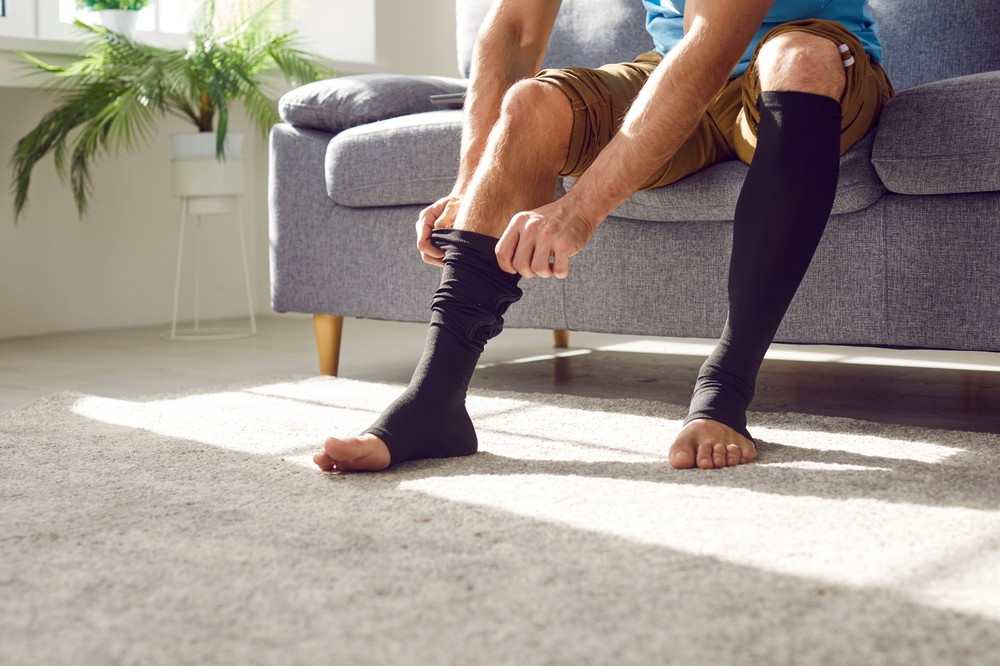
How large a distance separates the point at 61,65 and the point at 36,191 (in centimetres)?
43

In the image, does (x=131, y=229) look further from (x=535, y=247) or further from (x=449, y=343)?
(x=535, y=247)

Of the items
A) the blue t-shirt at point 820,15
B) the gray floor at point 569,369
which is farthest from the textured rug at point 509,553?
the blue t-shirt at point 820,15

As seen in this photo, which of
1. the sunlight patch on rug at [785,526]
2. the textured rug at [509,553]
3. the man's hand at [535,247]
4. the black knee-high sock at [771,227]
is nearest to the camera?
the textured rug at [509,553]

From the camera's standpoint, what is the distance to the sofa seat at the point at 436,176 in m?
1.47

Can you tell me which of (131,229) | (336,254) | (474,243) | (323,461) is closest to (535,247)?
(474,243)

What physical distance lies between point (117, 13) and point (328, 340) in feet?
5.54

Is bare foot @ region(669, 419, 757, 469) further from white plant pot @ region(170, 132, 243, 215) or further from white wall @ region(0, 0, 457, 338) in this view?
white wall @ region(0, 0, 457, 338)

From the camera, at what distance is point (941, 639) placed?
0.65m

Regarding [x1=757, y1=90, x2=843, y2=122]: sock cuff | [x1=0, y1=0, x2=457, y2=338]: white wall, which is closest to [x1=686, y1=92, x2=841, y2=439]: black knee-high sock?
[x1=757, y1=90, x2=843, y2=122]: sock cuff

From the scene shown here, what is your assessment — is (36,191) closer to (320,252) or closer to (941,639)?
(320,252)

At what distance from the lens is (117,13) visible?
3.18 metres

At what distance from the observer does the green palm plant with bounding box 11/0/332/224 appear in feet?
9.30

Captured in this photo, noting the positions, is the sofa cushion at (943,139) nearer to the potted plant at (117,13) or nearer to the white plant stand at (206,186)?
the white plant stand at (206,186)

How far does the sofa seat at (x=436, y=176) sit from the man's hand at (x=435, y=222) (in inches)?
16.9
